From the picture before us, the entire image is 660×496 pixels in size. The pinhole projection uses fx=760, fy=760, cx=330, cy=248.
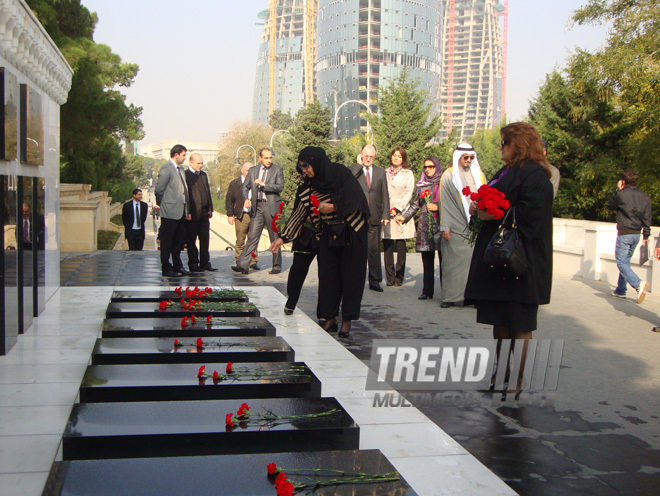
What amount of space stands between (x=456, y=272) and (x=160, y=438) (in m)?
6.58

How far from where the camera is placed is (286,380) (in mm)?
4730

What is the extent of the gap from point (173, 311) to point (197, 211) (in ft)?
17.9

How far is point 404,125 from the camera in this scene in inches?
1282

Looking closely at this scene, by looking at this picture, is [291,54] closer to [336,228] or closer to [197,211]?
[197,211]

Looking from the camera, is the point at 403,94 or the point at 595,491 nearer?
the point at 595,491

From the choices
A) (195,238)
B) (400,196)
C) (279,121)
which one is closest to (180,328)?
(400,196)

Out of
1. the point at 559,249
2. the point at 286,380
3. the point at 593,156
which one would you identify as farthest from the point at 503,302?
the point at 593,156

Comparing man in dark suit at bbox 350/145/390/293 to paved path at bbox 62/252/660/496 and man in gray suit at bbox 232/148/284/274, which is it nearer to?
paved path at bbox 62/252/660/496

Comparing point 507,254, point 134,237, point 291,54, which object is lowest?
point 134,237

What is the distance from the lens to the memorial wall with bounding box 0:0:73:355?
20.2 ft

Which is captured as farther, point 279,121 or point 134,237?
point 279,121

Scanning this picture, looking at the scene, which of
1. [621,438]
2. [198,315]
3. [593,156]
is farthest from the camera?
[593,156]

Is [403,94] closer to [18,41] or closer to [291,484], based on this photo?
[18,41]

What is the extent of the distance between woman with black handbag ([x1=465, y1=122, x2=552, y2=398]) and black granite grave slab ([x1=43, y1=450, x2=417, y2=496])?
78.8 inches
